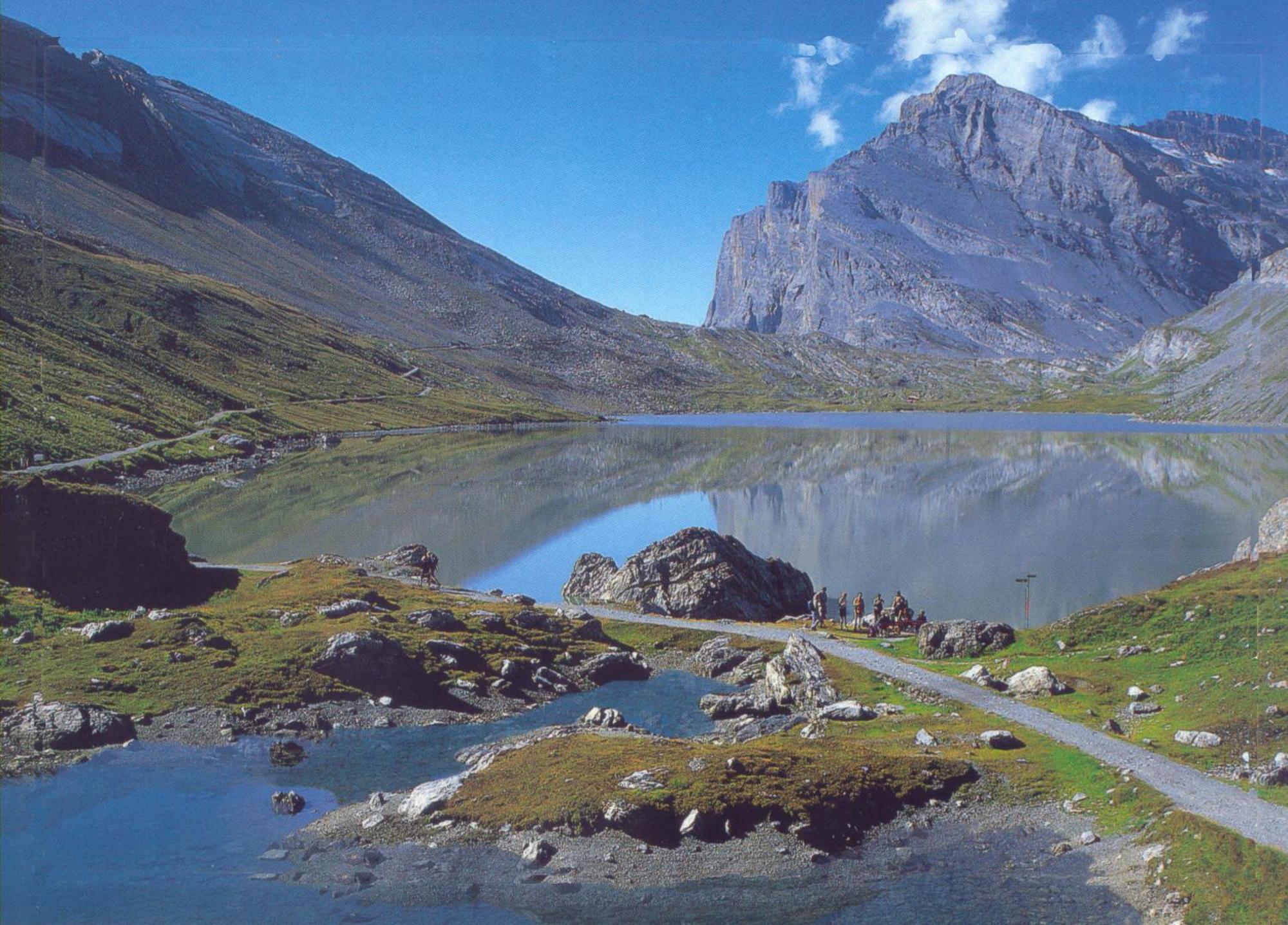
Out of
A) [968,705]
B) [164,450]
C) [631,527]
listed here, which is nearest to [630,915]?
[968,705]

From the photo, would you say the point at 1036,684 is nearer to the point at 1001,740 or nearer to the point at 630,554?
the point at 1001,740

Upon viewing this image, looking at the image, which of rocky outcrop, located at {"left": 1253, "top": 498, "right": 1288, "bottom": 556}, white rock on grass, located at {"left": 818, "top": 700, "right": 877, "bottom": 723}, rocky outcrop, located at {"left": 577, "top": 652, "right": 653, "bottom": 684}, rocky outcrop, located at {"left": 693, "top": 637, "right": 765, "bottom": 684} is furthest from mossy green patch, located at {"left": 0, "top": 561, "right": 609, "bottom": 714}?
rocky outcrop, located at {"left": 1253, "top": 498, "right": 1288, "bottom": 556}

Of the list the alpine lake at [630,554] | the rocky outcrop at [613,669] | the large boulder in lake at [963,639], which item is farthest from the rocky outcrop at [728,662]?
the large boulder in lake at [963,639]

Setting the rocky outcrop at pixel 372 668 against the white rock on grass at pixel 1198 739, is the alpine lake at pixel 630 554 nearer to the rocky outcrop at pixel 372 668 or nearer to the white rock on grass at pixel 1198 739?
the rocky outcrop at pixel 372 668

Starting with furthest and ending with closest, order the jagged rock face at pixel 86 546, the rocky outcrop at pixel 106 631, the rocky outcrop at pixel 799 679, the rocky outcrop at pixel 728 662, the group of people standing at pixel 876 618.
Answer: the group of people standing at pixel 876 618
the jagged rock face at pixel 86 546
the rocky outcrop at pixel 728 662
the rocky outcrop at pixel 106 631
the rocky outcrop at pixel 799 679

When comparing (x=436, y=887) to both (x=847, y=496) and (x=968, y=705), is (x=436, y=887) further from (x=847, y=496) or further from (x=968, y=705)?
(x=847, y=496)

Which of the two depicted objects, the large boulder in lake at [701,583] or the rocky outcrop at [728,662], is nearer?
the rocky outcrop at [728,662]
